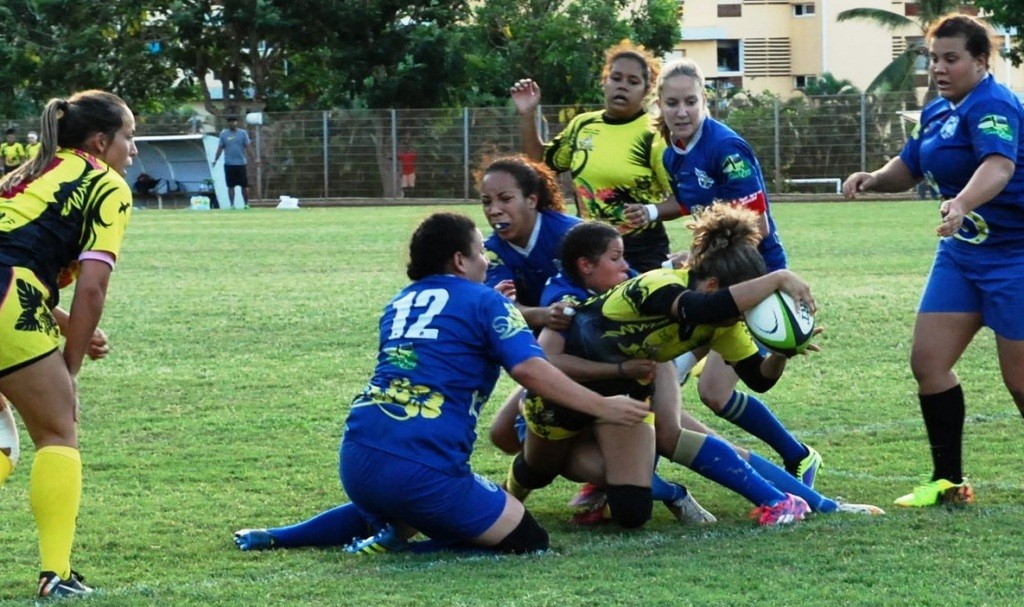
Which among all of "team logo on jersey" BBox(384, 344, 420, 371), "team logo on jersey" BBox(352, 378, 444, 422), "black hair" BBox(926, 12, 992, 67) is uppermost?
"black hair" BBox(926, 12, 992, 67)

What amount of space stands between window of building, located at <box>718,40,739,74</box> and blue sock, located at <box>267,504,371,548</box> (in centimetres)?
5681

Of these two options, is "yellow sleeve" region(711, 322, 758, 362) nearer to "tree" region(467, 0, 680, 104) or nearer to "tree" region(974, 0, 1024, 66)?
"tree" region(974, 0, 1024, 66)

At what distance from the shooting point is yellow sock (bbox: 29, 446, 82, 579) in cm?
459

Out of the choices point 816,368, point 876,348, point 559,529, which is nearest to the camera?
point 559,529

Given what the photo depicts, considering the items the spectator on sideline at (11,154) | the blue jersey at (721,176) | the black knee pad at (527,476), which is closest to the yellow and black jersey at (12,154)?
the spectator on sideline at (11,154)

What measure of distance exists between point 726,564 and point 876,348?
5722 millimetres

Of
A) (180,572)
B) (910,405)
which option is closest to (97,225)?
(180,572)

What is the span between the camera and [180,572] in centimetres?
493

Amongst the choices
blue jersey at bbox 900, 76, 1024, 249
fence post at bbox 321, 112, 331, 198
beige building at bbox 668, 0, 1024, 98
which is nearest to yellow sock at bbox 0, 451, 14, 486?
blue jersey at bbox 900, 76, 1024, 249

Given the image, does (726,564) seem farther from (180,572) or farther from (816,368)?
(816,368)

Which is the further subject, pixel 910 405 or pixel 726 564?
pixel 910 405

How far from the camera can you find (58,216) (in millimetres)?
4715

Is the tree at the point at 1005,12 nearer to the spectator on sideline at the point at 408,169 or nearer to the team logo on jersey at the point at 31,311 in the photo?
the spectator on sideline at the point at 408,169

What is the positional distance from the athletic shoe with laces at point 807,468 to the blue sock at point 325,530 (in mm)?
1878
